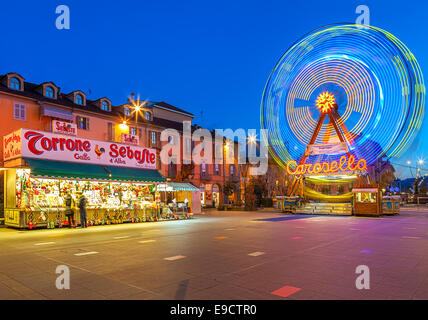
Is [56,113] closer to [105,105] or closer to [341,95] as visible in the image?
[105,105]

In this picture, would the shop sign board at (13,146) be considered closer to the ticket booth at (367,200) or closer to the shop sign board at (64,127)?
the shop sign board at (64,127)

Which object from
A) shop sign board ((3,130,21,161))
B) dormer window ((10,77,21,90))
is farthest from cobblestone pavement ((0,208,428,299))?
dormer window ((10,77,21,90))

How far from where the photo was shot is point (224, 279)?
20.5 feet

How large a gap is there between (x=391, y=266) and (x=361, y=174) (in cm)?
2375

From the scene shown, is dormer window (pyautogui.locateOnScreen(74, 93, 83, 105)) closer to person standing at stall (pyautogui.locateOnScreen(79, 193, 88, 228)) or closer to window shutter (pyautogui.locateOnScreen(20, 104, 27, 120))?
window shutter (pyautogui.locateOnScreen(20, 104, 27, 120))

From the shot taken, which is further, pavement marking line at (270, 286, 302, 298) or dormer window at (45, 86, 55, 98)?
dormer window at (45, 86, 55, 98)

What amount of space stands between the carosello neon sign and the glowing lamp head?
5.51 m

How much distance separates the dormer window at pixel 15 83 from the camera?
83.1 ft

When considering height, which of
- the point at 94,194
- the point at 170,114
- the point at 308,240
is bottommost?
the point at 308,240

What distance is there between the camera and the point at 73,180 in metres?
19.1

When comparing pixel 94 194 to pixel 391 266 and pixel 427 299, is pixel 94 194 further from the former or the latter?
pixel 427 299

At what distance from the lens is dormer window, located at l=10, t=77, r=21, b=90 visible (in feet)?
83.1

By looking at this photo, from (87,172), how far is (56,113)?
32.7 ft

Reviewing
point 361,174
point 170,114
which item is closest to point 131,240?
point 361,174
